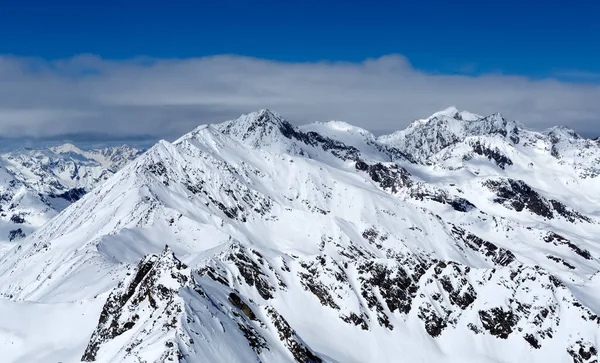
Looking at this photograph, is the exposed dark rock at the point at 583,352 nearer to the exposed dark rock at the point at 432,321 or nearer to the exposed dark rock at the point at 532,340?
the exposed dark rock at the point at 532,340

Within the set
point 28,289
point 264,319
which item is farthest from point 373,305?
point 28,289

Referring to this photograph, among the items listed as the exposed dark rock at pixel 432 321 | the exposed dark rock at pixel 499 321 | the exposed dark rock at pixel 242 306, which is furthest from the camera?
the exposed dark rock at pixel 432 321

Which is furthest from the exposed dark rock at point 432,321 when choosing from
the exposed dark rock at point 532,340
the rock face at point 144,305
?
the rock face at point 144,305

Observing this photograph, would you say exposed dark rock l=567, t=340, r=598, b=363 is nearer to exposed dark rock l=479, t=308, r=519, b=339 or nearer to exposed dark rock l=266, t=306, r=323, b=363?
exposed dark rock l=479, t=308, r=519, b=339

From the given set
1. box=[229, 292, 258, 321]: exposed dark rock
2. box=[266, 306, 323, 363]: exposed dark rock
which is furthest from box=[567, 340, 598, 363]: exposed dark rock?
box=[229, 292, 258, 321]: exposed dark rock

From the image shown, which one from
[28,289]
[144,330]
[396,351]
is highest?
[144,330]

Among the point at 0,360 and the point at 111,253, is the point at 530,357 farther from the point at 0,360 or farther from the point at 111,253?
the point at 111,253

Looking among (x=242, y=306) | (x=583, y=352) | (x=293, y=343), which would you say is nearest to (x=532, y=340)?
(x=583, y=352)

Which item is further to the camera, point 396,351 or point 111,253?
Result: point 111,253

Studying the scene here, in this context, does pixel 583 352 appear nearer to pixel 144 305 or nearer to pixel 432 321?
pixel 432 321

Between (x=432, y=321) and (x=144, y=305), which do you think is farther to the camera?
(x=432, y=321)

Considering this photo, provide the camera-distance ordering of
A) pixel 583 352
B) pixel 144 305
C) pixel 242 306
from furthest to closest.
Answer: pixel 583 352, pixel 242 306, pixel 144 305
